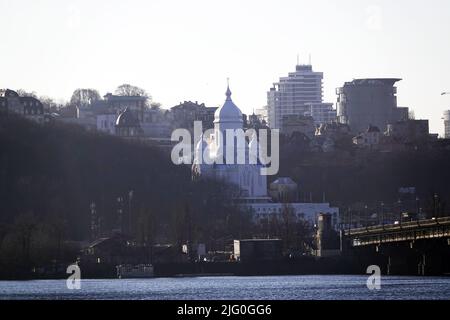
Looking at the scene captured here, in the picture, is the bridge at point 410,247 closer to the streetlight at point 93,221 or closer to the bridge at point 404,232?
the bridge at point 404,232

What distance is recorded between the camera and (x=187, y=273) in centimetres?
10512

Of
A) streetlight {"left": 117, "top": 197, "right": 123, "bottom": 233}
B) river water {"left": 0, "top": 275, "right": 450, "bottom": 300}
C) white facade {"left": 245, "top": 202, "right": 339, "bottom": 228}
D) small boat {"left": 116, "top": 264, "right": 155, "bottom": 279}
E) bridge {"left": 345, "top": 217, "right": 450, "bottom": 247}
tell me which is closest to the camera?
river water {"left": 0, "top": 275, "right": 450, "bottom": 300}

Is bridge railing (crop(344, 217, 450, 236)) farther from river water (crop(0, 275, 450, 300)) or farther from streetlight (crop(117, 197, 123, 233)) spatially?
streetlight (crop(117, 197, 123, 233))

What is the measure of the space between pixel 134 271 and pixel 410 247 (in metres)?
13.9

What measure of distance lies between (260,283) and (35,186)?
165 feet

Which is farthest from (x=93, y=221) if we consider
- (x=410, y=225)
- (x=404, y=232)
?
(x=410, y=225)

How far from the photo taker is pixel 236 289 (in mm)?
77500

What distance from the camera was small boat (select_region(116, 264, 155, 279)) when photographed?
3949 inches

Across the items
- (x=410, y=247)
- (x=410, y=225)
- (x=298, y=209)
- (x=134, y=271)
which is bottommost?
(x=134, y=271)

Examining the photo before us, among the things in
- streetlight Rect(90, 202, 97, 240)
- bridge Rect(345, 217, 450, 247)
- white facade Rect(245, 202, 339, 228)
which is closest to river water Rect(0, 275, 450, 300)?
bridge Rect(345, 217, 450, 247)

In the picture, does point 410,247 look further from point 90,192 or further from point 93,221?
point 90,192

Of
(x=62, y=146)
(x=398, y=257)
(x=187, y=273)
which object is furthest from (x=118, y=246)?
(x=62, y=146)

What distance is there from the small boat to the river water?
16.5 feet

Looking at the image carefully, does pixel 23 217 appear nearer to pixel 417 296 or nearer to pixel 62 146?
pixel 62 146
